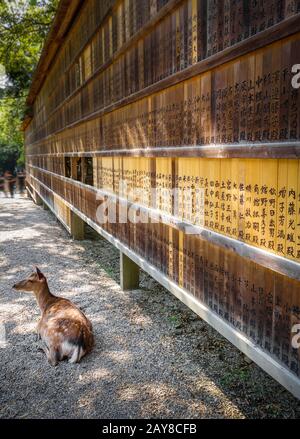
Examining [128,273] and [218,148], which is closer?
[218,148]

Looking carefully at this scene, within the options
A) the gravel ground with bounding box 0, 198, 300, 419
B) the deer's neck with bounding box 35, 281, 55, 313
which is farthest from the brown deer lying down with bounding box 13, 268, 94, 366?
the deer's neck with bounding box 35, 281, 55, 313

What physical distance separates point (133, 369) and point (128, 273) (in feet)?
8.05

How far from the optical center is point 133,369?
A: 4047 millimetres

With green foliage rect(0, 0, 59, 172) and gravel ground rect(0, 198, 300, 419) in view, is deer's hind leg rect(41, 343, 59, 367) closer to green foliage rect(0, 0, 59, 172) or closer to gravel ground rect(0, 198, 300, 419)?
gravel ground rect(0, 198, 300, 419)

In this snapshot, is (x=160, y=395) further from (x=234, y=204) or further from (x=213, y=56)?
(x=213, y=56)

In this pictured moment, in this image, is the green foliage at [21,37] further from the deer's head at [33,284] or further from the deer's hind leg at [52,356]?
the deer's hind leg at [52,356]

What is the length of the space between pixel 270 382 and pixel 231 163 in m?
2.05

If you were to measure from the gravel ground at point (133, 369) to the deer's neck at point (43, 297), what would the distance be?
0.32m

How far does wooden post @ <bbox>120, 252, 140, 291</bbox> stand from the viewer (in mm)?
6348

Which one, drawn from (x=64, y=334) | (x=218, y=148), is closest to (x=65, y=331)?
(x=64, y=334)

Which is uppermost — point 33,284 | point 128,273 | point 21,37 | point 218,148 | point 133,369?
point 21,37

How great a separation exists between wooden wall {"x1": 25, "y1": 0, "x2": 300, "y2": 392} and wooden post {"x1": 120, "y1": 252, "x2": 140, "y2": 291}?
0.57 meters

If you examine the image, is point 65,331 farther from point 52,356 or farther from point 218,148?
point 218,148

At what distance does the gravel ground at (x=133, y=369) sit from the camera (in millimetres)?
3408
